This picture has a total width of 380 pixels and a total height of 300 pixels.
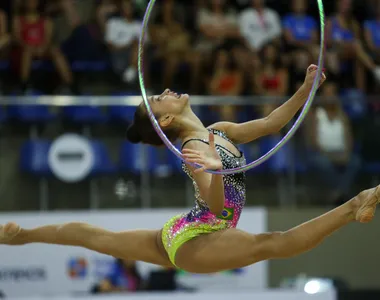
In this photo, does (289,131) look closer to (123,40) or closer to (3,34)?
(123,40)

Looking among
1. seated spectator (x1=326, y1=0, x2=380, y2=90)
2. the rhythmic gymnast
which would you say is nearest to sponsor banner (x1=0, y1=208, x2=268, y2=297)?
seated spectator (x1=326, y1=0, x2=380, y2=90)

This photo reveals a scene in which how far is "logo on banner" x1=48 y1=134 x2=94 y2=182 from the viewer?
7.20 meters

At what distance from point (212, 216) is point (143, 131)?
69 cm

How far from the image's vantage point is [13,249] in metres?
7.41

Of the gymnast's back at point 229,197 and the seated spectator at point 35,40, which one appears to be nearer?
the gymnast's back at point 229,197

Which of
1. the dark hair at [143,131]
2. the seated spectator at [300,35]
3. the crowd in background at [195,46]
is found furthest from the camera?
the seated spectator at [300,35]

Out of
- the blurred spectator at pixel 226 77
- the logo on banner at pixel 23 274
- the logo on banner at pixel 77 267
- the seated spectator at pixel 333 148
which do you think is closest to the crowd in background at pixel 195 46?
the blurred spectator at pixel 226 77

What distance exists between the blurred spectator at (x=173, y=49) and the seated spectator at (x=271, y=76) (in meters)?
0.69

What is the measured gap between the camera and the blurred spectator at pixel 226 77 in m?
7.98

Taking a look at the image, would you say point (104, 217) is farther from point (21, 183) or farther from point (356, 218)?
point (356, 218)

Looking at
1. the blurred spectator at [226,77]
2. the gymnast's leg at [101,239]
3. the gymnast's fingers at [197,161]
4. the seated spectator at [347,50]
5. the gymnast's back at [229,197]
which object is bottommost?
the gymnast's leg at [101,239]

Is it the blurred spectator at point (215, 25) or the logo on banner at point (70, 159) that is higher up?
the blurred spectator at point (215, 25)

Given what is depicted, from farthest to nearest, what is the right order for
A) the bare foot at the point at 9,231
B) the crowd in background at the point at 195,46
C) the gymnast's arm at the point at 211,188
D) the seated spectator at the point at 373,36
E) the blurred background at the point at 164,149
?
the seated spectator at the point at 373,36 < the crowd in background at the point at 195,46 < the blurred background at the point at 164,149 < the bare foot at the point at 9,231 < the gymnast's arm at the point at 211,188

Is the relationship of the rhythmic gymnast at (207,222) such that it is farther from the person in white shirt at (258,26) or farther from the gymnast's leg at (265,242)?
the person in white shirt at (258,26)
